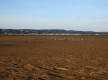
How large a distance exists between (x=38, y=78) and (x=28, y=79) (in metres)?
0.43

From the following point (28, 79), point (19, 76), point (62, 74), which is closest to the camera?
point (28, 79)

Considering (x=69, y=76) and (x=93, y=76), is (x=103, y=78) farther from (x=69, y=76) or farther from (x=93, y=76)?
(x=69, y=76)

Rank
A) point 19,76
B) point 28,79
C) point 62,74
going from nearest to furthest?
point 28,79, point 19,76, point 62,74

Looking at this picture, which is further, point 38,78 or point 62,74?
point 62,74

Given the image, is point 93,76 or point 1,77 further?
point 93,76

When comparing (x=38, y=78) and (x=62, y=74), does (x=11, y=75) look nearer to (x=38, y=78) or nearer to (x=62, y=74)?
(x=38, y=78)

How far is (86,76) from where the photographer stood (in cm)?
997

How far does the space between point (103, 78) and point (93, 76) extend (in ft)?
1.62

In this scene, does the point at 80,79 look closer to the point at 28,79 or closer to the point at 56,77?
the point at 56,77

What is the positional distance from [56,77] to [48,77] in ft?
1.07

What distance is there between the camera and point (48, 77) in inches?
379

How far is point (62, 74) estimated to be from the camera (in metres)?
10.4

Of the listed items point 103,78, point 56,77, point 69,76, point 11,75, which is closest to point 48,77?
point 56,77

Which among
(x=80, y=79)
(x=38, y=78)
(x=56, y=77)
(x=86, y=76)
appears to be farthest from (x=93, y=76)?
(x=38, y=78)
